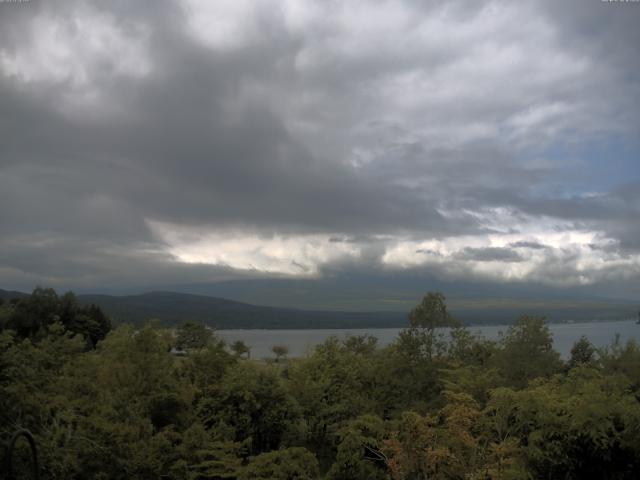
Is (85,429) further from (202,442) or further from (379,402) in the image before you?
(379,402)

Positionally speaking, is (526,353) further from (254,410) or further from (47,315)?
(47,315)

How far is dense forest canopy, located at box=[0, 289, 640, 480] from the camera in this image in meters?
14.7

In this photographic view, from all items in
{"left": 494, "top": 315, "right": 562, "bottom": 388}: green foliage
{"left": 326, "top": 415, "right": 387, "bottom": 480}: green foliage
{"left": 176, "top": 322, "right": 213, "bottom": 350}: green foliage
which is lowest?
{"left": 326, "top": 415, "right": 387, "bottom": 480}: green foliage

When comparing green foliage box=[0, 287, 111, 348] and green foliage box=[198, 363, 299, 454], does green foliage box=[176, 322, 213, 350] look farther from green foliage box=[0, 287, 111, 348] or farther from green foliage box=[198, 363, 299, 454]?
green foliage box=[198, 363, 299, 454]

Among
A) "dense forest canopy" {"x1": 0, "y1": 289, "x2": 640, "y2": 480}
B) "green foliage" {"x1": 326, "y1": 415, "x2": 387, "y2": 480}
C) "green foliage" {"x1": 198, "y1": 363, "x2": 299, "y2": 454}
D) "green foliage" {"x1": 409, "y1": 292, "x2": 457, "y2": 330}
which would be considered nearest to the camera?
"dense forest canopy" {"x1": 0, "y1": 289, "x2": 640, "y2": 480}

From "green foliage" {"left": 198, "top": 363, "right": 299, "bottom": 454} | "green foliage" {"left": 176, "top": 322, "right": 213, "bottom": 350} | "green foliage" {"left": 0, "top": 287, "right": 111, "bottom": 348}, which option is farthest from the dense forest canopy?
"green foliage" {"left": 0, "top": 287, "right": 111, "bottom": 348}

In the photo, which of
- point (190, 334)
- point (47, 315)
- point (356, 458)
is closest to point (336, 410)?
point (356, 458)

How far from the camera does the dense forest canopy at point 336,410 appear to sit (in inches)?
578

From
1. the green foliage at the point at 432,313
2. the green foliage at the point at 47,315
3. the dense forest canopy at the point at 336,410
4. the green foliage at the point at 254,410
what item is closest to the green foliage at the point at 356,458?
the dense forest canopy at the point at 336,410

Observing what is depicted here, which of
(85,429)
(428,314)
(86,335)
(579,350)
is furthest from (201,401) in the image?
(86,335)

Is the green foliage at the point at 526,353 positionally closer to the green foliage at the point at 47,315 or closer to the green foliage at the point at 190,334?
the green foliage at the point at 190,334

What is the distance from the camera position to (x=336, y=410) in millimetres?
25266

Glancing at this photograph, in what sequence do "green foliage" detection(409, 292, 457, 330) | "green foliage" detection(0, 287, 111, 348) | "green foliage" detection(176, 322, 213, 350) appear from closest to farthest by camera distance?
"green foliage" detection(409, 292, 457, 330), "green foliage" detection(176, 322, 213, 350), "green foliage" detection(0, 287, 111, 348)

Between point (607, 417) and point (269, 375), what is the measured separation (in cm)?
1452
